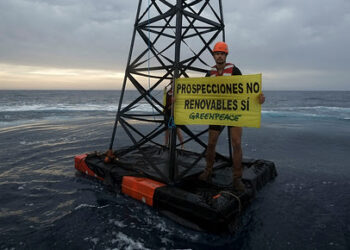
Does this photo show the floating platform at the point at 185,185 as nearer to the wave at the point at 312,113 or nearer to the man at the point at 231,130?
the man at the point at 231,130

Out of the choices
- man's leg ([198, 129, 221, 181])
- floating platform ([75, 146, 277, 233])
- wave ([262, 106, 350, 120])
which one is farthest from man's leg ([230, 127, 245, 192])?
wave ([262, 106, 350, 120])

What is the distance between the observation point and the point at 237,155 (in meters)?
4.82

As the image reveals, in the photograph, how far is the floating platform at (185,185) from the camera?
4168 mm

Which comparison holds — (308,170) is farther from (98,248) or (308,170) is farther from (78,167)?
(78,167)

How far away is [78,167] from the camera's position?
700cm

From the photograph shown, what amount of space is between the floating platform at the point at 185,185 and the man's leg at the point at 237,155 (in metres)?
0.24

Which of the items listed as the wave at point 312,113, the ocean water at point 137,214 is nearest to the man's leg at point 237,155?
the ocean water at point 137,214

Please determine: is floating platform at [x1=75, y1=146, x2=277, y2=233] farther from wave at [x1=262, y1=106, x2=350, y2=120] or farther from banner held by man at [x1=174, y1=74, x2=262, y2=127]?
wave at [x1=262, y1=106, x2=350, y2=120]

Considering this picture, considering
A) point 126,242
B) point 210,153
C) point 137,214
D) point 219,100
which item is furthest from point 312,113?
point 126,242

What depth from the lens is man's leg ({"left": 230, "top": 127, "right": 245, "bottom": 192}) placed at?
4738 millimetres

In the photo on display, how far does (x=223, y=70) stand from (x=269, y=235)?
11.6 ft

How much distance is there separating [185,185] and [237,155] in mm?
1548

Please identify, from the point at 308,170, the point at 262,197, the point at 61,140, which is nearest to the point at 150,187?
the point at 262,197

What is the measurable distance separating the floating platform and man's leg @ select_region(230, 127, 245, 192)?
0.77 feet
